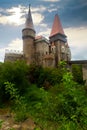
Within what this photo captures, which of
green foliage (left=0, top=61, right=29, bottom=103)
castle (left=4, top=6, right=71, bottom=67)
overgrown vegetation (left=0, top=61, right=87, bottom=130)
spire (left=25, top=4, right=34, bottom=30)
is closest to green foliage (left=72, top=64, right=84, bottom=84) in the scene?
overgrown vegetation (left=0, top=61, right=87, bottom=130)

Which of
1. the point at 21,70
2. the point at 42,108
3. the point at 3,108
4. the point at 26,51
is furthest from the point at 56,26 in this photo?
the point at 42,108

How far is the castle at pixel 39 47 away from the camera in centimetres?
4962

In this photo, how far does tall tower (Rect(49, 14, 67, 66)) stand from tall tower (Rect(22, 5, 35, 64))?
483 cm

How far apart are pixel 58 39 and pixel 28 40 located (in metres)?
6.80

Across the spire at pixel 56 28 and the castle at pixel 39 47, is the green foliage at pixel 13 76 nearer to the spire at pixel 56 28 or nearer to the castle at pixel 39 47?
the castle at pixel 39 47

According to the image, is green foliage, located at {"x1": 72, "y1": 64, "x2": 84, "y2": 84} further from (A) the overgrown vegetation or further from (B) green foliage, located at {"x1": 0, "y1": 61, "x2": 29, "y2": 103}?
(B) green foliage, located at {"x1": 0, "y1": 61, "x2": 29, "y2": 103}

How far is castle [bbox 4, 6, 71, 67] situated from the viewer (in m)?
49.6

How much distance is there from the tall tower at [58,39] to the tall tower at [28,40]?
4827 mm

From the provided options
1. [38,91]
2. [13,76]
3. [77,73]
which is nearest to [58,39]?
[77,73]

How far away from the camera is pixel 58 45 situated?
51.7m

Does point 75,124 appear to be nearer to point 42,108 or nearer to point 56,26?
point 42,108

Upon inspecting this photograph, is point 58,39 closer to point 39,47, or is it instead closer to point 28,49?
point 39,47

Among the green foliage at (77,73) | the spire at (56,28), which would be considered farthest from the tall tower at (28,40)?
the green foliage at (77,73)

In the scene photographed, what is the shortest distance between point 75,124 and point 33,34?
49.5 meters
